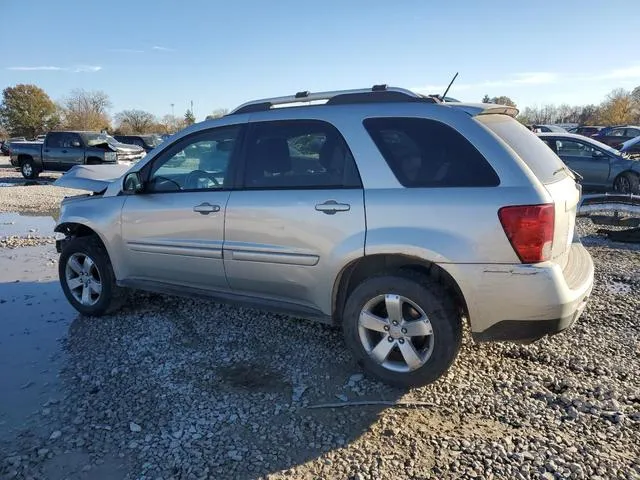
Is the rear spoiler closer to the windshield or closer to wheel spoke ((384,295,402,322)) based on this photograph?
wheel spoke ((384,295,402,322))

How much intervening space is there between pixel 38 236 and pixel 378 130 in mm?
7562

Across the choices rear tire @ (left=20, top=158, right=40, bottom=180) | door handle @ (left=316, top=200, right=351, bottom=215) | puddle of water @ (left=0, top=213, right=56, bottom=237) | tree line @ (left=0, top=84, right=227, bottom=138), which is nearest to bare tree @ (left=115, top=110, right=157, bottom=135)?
tree line @ (left=0, top=84, right=227, bottom=138)

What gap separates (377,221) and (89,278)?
313cm

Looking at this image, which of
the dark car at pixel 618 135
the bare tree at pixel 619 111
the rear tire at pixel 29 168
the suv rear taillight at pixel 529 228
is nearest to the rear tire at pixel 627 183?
the suv rear taillight at pixel 529 228

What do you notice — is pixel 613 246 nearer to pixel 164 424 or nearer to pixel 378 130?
pixel 378 130

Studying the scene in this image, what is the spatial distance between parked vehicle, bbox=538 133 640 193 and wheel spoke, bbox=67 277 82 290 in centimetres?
1068

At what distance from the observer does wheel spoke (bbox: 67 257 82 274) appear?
4875 millimetres

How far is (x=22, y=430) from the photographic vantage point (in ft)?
9.93

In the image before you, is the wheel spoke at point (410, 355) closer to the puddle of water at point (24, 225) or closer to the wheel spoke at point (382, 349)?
the wheel spoke at point (382, 349)

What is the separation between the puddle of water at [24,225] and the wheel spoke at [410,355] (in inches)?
309

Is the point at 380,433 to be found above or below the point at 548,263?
below

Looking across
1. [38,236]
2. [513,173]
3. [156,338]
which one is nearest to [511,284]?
[513,173]

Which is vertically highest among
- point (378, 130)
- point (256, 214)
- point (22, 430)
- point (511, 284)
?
point (378, 130)

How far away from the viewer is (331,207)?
339 cm
